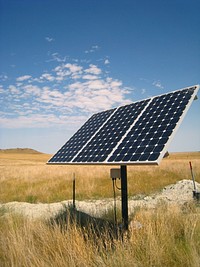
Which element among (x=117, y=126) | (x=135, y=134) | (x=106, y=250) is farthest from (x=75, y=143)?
(x=106, y=250)

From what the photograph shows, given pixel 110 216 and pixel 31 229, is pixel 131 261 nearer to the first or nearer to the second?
pixel 31 229

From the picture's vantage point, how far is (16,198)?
671 inches

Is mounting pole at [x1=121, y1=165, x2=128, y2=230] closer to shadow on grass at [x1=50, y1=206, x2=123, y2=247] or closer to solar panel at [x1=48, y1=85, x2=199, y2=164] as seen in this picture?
shadow on grass at [x1=50, y1=206, x2=123, y2=247]

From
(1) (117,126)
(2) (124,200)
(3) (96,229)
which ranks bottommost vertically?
(3) (96,229)

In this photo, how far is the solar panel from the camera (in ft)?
20.7

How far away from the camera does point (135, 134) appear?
7.47 metres

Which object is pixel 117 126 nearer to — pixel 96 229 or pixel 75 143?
pixel 75 143

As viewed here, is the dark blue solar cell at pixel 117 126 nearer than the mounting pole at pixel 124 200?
No

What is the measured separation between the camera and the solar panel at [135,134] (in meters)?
6.32

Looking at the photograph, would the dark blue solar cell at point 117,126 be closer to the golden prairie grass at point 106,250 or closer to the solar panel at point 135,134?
the solar panel at point 135,134

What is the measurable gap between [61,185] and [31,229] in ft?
43.1

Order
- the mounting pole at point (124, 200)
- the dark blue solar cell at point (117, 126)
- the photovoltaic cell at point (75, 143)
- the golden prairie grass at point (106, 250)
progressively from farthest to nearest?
the photovoltaic cell at point (75, 143), the dark blue solar cell at point (117, 126), the mounting pole at point (124, 200), the golden prairie grass at point (106, 250)

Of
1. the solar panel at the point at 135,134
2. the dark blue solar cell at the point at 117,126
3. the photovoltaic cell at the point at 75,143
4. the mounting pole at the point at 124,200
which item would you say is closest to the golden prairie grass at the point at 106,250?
the mounting pole at the point at 124,200

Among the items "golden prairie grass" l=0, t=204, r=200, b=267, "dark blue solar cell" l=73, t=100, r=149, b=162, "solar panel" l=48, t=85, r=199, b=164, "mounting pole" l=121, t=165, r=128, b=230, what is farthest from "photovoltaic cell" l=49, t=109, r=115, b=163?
"golden prairie grass" l=0, t=204, r=200, b=267
